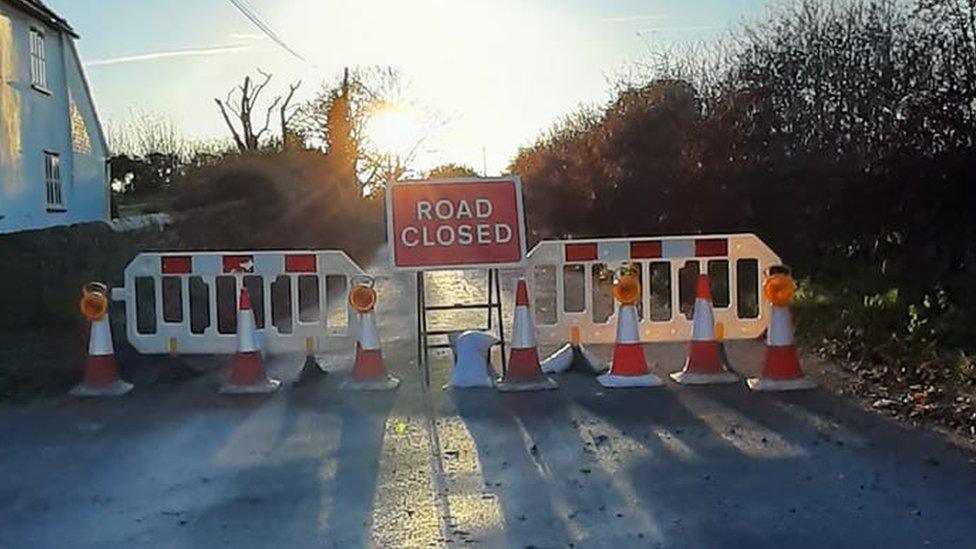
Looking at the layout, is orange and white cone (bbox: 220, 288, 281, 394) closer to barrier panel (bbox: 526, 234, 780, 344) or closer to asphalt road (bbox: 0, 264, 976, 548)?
asphalt road (bbox: 0, 264, 976, 548)

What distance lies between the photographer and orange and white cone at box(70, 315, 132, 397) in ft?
32.8

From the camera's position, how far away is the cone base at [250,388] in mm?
9844

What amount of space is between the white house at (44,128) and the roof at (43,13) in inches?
0.8

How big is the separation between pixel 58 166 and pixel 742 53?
1608 centimetres

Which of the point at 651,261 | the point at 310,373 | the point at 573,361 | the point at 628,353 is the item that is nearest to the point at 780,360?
the point at 628,353

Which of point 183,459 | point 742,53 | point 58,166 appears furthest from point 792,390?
point 58,166

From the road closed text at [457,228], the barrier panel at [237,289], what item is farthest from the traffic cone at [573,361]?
the barrier panel at [237,289]

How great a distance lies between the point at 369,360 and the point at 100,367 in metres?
2.41

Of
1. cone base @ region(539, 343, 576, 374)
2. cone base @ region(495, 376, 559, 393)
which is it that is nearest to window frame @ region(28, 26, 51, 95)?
cone base @ region(539, 343, 576, 374)

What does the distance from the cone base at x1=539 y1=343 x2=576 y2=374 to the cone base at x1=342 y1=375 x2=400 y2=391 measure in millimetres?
1429

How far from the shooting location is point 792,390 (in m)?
9.24

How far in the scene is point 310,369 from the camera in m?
10.4

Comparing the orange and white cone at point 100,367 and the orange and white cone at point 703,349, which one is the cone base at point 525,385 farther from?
the orange and white cone at point 100,367

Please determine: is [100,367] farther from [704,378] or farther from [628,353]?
[704,378]
